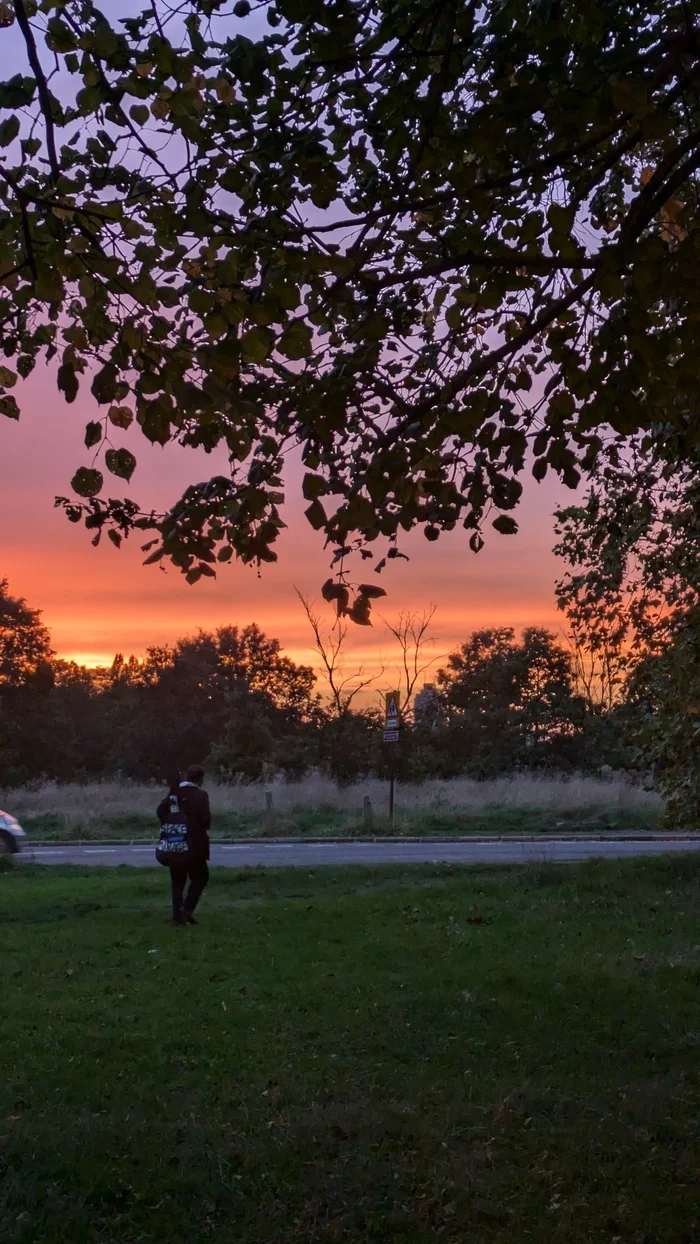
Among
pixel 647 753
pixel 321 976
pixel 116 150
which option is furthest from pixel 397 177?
pixel 647 753

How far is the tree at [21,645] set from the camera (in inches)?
1706

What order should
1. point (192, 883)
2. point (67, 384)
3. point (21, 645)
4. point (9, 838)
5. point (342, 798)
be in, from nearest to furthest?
point (67, 384)
point (192, 883)
point (9, 838)
point (342, 798)
point (21, 645)

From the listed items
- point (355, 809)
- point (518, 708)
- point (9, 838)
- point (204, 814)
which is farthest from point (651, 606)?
point (518, 708)

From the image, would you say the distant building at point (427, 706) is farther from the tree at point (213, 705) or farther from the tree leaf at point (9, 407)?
the tree leaf at point (9, 407)

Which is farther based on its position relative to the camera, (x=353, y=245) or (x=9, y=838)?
(x=9, y=838)

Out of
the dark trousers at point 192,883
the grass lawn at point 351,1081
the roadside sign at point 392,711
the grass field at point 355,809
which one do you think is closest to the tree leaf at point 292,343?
the grass lawn at point 351,1081

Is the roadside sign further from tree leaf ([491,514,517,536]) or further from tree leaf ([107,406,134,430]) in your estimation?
tree leaf ([107,406,134,430])

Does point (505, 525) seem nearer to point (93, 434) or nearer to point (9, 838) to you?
point (93, 434)

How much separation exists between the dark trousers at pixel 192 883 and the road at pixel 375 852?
6308mm

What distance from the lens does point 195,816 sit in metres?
10.9

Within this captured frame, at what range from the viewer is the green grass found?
2519 cm

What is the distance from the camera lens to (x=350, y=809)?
2933 centimetres

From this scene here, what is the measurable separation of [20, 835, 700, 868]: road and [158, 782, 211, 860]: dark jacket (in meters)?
6.61

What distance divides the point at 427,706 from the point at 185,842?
3847cm
